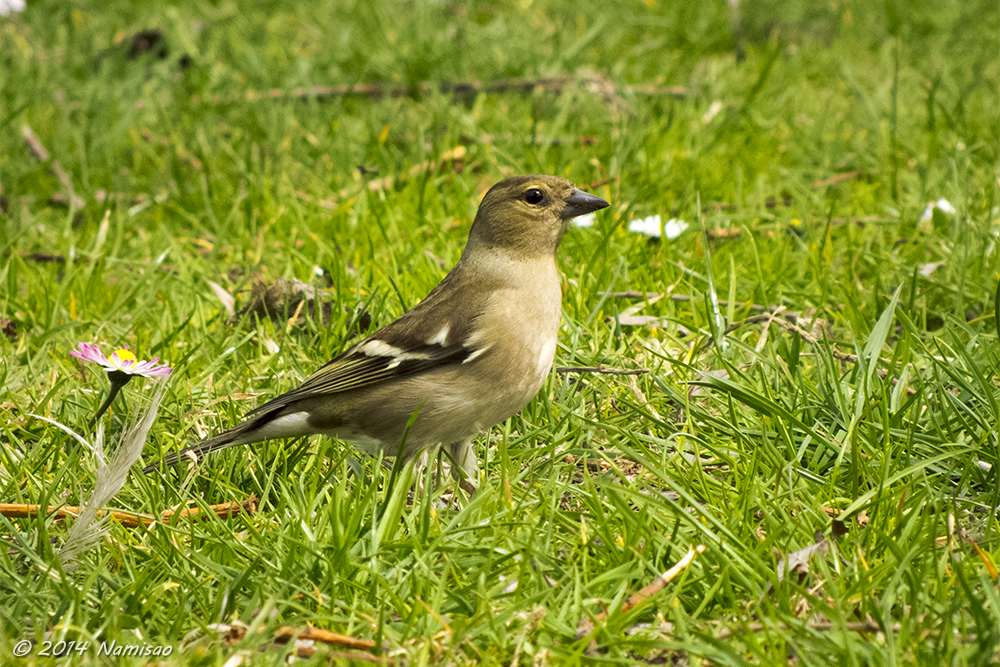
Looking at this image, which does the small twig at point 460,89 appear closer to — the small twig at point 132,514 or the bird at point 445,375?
the bird at point 445,375

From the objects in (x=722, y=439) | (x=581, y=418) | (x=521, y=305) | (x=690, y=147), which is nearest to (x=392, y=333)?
(x=521, y=305)

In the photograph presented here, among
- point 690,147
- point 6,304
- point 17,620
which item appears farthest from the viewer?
point 690,147

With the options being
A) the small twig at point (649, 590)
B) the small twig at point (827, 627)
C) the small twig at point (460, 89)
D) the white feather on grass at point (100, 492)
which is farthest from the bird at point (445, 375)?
the small twig at point (460, 89)

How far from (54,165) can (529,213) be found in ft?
13.4

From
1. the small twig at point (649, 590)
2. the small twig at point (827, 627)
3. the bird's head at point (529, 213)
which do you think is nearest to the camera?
the small twig at point (827, 627)

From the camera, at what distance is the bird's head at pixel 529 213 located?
4.08 metres

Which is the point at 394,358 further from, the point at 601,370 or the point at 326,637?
the point at 326,637

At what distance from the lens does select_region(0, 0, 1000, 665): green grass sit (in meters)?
2.81

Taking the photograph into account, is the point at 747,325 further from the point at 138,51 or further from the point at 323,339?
the point at 138,51

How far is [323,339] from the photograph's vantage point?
182 inches

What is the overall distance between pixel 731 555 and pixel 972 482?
1.09m

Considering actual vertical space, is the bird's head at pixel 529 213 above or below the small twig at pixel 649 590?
above

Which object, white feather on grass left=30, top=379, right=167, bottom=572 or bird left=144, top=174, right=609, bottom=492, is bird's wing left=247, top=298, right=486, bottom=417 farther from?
white feather on grass left=30, top=379, right=167, bottom=572

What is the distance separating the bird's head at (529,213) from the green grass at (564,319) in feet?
1.98
